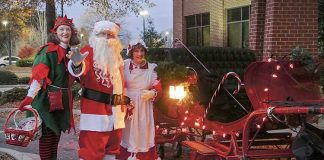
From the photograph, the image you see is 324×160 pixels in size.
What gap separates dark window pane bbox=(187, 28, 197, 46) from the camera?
59.7ft

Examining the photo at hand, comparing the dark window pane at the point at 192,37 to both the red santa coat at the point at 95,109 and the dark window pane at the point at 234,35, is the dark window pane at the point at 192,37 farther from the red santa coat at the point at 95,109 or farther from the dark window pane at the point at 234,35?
the red santa coat at the point at 95,109

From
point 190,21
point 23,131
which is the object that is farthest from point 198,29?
point 23,131

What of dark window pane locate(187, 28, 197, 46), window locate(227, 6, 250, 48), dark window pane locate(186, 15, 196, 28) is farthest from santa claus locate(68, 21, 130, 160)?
dark window pane locate(186, 15, 196, 28)

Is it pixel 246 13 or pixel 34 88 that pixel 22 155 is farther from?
pixel 246 13

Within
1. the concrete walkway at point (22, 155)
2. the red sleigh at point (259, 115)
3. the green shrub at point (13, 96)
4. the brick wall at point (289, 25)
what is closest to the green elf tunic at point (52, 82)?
the red sleigh at point (259, 115)

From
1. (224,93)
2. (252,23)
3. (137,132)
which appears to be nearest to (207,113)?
(224,93)

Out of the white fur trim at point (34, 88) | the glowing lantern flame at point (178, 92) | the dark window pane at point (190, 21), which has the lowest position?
the glowing lantern flame at point (178, 92)

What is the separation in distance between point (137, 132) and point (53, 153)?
1.03 m

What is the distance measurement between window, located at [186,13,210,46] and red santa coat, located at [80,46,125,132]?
40.8 ft

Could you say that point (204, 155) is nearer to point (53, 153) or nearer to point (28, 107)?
point (53, 153)

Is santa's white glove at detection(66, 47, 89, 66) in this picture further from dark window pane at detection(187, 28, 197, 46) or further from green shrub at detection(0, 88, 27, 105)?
dark window pane at detection(187, 28, 197, 46)

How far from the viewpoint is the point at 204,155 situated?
5707 mm

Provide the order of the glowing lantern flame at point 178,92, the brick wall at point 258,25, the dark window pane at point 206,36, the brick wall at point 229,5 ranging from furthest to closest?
Result: the dark window pane at point 206,36
the brick wall at point 229,5
the brick wall at point 258,25
the glowing lantern flame at point 178,92

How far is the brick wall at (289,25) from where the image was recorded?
10375 millimetres
